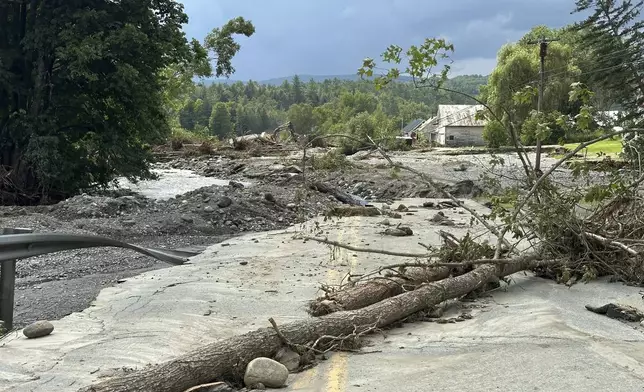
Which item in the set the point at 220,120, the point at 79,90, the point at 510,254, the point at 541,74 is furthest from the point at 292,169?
the point at 220,120

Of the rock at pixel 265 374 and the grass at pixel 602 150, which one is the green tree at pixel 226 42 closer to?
the grass at pixel 602 150

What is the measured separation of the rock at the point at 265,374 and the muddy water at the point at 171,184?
746 inches

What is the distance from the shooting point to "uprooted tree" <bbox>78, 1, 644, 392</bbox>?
18.9 feet

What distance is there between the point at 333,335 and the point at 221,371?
4.10 feet

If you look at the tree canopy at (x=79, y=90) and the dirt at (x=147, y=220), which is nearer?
the dirt at (x=147, y=220)

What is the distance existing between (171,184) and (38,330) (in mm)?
23934

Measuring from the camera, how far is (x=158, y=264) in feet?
32.3

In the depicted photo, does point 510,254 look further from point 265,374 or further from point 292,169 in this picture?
point 292,169

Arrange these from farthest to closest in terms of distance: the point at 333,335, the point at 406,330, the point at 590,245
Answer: the point at 590,245 → the point at 406,330 → the point at 333,335

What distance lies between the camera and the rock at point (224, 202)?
15.0m

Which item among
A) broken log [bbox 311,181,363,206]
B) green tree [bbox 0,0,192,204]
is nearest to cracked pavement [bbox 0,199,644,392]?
broken log [bbox 311,181,363,206]

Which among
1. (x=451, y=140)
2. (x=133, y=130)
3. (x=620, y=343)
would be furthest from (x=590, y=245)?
(x=451, y=140)

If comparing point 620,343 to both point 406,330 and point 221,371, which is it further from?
point 221,371

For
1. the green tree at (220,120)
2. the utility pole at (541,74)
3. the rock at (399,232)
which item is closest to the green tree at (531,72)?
the utility pole at (541,74)
